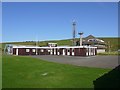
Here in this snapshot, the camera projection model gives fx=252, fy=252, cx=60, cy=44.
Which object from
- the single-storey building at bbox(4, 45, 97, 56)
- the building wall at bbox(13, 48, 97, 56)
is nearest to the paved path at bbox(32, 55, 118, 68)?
the building wall at bbox(13, 48, 97, 56)

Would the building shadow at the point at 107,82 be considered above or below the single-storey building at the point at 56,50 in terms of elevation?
below

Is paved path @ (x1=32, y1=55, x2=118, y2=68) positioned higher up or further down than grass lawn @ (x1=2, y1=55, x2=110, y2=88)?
higher up

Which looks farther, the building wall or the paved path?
the building wall

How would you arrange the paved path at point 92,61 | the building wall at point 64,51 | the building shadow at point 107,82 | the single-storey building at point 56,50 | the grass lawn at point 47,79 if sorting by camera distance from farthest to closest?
the single-storey building at point 56,50 → the building wall at point 64,51 → the paved path at point 92,61 → the grass lawn at point 47,79 → the building shadow at point 107,82

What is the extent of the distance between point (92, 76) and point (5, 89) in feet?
22.5

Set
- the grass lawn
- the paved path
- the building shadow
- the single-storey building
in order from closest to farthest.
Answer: the building shadow, the grass lawn, the paved path, the single-storey building

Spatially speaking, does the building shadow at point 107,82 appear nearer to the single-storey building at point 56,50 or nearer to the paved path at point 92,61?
the paved path at point 92,61

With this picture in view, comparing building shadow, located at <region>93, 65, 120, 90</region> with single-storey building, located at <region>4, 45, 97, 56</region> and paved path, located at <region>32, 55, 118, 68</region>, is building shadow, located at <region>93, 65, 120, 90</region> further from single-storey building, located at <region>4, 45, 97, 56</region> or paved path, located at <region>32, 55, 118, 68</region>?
single-storey building, located at <region>4, 45, 97, 56</region>

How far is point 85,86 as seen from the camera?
52.1ft

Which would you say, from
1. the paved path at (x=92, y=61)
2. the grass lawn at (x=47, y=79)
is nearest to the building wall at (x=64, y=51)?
the paved path at (x=92, y=61)

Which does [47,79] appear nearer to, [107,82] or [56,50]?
[107,82]

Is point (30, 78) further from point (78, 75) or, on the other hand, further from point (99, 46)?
point (99, 46)

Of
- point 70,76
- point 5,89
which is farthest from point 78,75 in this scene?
point 5,89

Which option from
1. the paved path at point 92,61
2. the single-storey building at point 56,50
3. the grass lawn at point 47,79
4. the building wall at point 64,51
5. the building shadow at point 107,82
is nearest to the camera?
the building shadow at point 107,82
